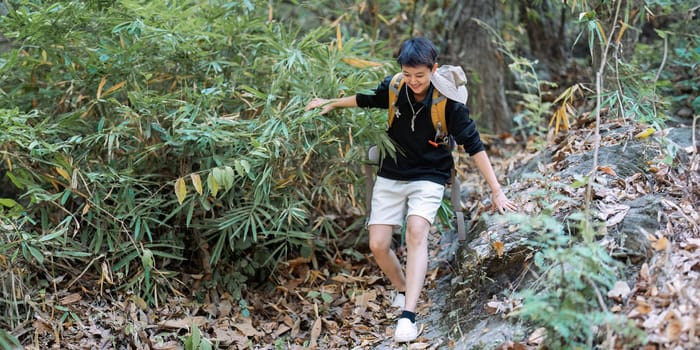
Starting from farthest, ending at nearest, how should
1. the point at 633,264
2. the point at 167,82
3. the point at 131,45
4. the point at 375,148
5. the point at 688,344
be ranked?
the point at 167,82 → the point at 131,45 → the point at 375,148 → the point at 633,264 → the point at 688,344

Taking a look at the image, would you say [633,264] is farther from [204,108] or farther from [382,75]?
[204,108]

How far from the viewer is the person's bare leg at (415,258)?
9.61 ft

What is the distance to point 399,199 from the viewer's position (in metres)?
3.12

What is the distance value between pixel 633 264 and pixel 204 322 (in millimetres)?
1981

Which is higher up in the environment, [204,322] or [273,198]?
[273,198]

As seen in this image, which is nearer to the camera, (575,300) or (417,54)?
(575,300)

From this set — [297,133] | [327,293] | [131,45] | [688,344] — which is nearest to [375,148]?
[297,133]

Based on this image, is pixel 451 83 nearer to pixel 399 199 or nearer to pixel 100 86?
pixel 399 199

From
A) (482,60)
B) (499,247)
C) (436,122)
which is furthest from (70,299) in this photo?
(482,60)

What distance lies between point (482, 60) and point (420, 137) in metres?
2.07

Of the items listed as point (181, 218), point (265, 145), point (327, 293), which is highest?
point (265, 145)

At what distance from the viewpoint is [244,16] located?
3799 mm

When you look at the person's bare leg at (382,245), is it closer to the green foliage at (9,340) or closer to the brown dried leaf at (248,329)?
the brown dried leaf at (248,329)

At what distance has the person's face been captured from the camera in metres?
2.81
